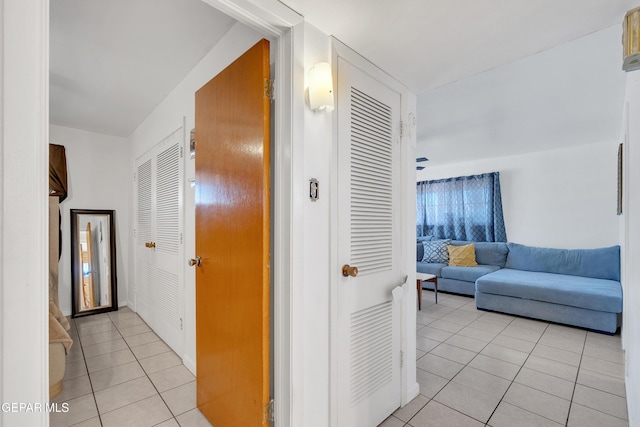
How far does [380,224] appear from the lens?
173 cm

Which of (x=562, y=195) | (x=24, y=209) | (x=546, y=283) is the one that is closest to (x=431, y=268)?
(x=546, y=283)

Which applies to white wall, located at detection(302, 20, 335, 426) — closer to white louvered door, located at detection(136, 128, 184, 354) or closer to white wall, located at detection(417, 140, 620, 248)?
white louvered door, located at detection(136, 128, 184, 354)

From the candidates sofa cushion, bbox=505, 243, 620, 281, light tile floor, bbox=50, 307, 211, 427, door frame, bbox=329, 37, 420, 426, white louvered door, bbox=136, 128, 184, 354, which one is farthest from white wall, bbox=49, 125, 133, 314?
sofa cushion, bbox=505, 243, 620, 281

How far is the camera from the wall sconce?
49.1 inches

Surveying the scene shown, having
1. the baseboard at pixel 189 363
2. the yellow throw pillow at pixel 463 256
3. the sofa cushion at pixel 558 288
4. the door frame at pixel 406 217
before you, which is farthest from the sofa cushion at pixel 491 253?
the baseboard at pixel 189 363

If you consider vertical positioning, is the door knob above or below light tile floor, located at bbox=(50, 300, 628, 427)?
above

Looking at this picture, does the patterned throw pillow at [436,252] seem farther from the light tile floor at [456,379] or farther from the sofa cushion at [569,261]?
the light tile floor at [456,379]

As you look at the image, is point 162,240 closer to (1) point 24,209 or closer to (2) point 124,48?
(2) point 124,48

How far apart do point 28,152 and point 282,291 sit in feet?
3.13

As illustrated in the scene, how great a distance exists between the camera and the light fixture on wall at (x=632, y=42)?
39.0 inches

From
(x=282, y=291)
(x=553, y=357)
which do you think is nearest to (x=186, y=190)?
(x=282, y=291)

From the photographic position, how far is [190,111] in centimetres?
230

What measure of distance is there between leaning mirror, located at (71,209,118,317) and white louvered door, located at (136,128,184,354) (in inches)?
27.6

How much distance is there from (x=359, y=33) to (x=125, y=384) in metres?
2.92
